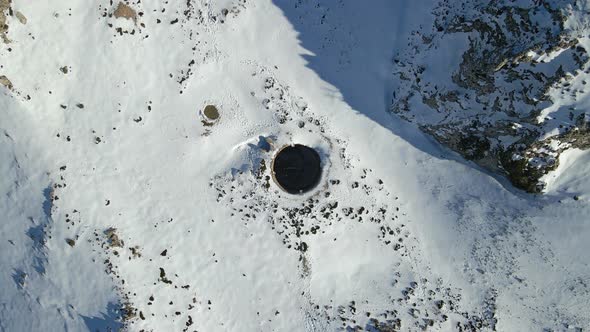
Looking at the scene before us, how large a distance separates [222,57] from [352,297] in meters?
8.69

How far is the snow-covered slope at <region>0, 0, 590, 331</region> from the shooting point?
13.3 metres

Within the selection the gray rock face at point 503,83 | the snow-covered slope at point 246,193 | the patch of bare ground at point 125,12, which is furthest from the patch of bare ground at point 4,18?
the gray rock face at point 503,83

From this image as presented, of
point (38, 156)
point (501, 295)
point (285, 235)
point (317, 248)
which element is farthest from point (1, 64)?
point (501, 295)

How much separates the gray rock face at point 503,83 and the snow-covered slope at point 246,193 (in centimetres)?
49

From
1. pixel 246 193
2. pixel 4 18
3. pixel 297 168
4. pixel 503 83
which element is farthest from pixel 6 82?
pixel 503 83

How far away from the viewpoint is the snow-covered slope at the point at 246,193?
13336 mm

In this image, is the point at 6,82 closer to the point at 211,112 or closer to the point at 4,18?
the point at 4,18

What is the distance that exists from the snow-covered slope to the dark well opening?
308 millimetres

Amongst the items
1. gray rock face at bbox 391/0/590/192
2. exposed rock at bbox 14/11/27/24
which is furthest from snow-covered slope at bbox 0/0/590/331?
gray rock face at bbox 391/0/590/192

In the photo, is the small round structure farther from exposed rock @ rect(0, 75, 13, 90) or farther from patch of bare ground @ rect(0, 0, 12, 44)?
patch of bare ground @ rect(0, 0, 12, 44)

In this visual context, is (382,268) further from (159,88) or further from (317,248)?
(159,88)

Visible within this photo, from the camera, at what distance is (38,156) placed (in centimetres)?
1334

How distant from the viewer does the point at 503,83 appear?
485 inches

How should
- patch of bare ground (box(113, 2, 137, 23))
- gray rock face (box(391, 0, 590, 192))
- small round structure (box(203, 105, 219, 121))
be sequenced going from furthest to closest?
small round structure (box(203, 105, 219, 121)) < patch of bare ground (box(113, 2, 137, 23)) < gray rock face (box(391, 0, 590, 192))
